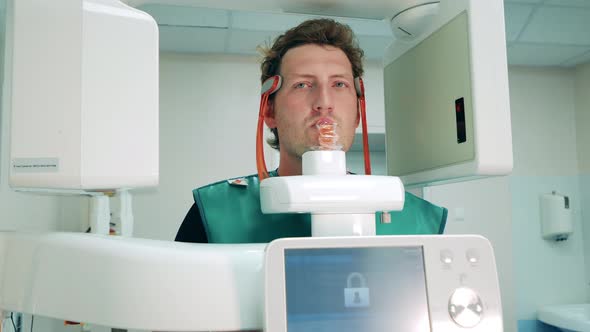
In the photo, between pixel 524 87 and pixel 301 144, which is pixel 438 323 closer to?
pixel 301 144

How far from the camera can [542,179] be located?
3.87m

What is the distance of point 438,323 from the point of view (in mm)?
435

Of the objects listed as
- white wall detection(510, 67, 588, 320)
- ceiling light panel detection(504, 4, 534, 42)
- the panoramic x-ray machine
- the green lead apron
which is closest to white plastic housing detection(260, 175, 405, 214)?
the panoramic x-ray machine

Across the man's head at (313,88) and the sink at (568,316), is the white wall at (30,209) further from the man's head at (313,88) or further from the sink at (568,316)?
the sink at (568,316)

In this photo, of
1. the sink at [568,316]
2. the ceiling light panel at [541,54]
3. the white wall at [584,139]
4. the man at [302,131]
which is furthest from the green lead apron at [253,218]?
the white wall at [584,139]

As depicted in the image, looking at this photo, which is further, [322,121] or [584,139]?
[584,139]

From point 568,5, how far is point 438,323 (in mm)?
2971

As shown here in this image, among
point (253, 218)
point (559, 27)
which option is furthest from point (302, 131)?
point (559, 27)

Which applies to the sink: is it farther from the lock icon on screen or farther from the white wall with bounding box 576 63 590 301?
the lock icon on screen

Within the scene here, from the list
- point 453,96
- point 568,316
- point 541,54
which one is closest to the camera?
point 453,96

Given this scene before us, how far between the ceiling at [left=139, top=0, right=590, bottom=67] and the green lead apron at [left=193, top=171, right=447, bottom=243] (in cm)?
196

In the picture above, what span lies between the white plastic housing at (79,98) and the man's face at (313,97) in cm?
34

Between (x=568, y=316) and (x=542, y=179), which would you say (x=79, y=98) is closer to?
(x=568, y=316)

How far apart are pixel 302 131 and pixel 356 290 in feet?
1.29
